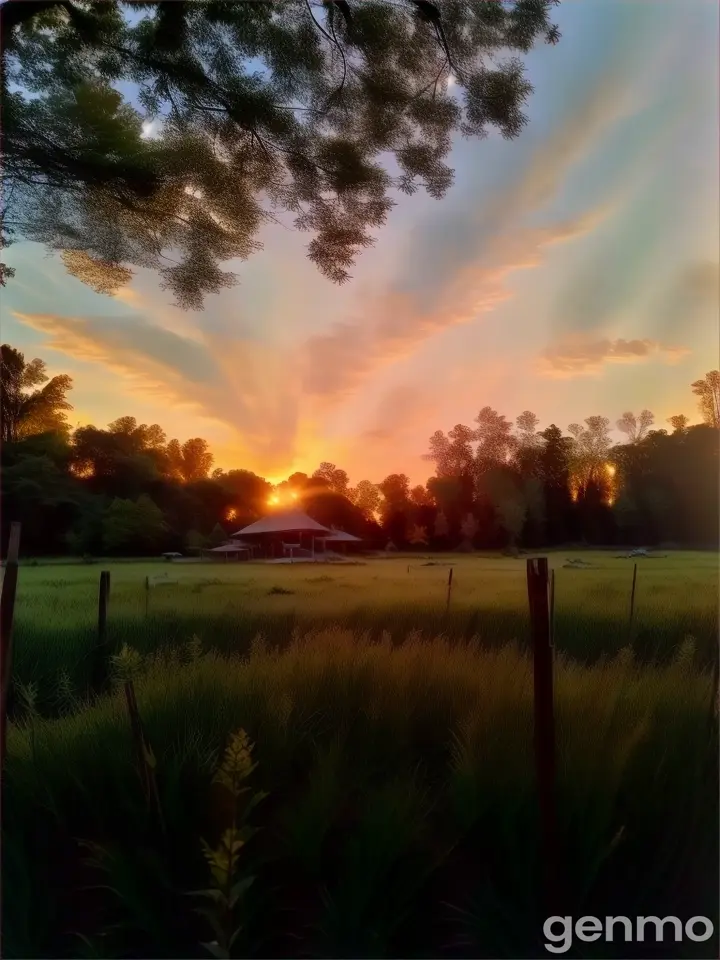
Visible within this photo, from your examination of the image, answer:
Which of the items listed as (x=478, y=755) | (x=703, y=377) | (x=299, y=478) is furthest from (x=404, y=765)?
(x=703, y=377)

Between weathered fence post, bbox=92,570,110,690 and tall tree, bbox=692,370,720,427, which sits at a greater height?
tall tree, bbox=692,370,720,427

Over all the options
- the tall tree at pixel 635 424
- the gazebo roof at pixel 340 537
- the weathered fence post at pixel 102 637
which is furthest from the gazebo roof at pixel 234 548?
the tall tree at pixel 635 424

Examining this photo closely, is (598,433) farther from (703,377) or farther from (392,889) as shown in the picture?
(392,889)

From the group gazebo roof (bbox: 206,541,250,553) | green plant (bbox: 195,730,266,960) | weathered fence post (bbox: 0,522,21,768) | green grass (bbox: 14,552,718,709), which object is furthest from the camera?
gazebo roof (bbox: 206,541,250,553)

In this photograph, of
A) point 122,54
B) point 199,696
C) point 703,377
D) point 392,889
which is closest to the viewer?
point 392,889

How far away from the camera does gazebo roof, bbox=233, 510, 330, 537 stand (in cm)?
224

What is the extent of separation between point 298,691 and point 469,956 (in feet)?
2.68

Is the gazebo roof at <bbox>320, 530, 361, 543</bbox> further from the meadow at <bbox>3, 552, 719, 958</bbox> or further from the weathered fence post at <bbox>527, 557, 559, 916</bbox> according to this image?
the weathered fence post at <bbox>527, 557, 559, 916</bbox>

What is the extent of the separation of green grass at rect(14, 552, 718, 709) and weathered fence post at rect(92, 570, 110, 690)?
2 centimetres

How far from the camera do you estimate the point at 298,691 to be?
2004 mm

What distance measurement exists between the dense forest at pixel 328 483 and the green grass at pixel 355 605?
90mm

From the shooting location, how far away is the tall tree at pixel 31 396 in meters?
2.20

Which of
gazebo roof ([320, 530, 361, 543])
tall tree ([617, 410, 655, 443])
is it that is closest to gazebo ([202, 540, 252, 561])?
gazebo roof ([320, 530, 361, 543])

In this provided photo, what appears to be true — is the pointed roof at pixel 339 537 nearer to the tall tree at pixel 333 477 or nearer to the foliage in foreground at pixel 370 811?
the tall tree at pixel 333 477
